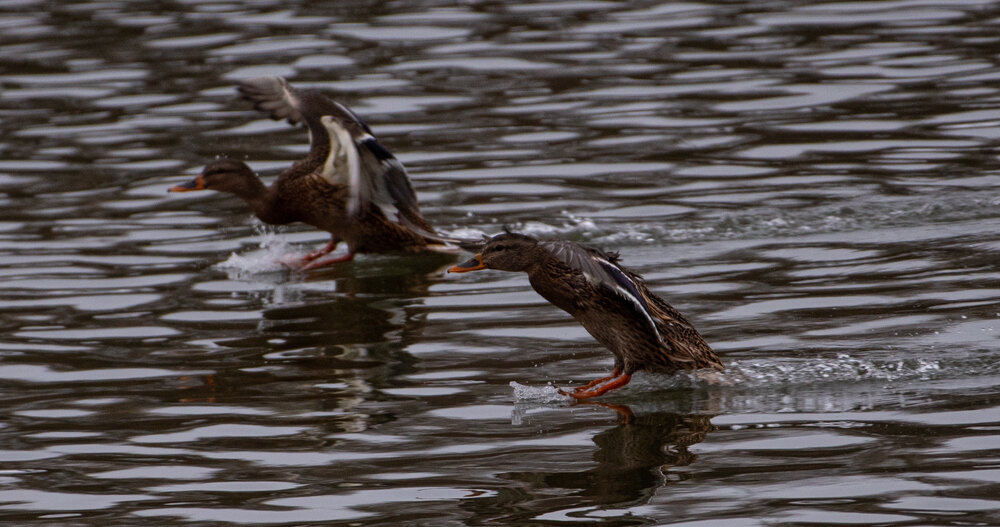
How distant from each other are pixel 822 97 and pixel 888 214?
3.70m

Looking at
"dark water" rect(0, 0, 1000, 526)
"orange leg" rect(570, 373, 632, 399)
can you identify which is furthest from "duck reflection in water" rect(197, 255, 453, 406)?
"orange leg" rect(570, 373, 632, 399)

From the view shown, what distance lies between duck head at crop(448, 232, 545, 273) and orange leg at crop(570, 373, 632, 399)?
2.21 ft

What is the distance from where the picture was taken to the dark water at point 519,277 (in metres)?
5.81

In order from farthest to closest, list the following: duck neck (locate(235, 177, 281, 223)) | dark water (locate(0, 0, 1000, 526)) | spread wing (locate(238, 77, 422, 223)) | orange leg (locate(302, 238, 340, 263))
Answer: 1. duck neck (locate(235, 177, 281, 223))
2. orange leg (locate(302, 238, 340, 263))
3. spread wing (locate(238, 77, 422, 223))
4. dark water (locate(0, 0, 1000, 526))

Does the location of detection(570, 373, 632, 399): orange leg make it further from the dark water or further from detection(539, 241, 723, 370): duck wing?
detection(539, 241, 723, 370): duck wing

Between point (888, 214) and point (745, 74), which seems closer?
point (888, 214)

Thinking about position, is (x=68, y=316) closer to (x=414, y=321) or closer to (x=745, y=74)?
(x=414, y=321)

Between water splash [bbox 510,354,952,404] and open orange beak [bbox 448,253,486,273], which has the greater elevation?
open orange beak [bbox 448,253,486,273]

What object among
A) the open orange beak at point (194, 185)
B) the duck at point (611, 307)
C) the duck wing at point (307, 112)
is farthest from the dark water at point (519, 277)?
the duck wing at point (307, 112)

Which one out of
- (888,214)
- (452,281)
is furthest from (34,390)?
(888,214)

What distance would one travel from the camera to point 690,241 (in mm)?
9656

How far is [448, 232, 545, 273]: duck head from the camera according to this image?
7.09 meters

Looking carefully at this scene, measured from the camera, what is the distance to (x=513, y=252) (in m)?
7.11

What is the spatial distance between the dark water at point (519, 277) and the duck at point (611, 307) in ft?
0.40
